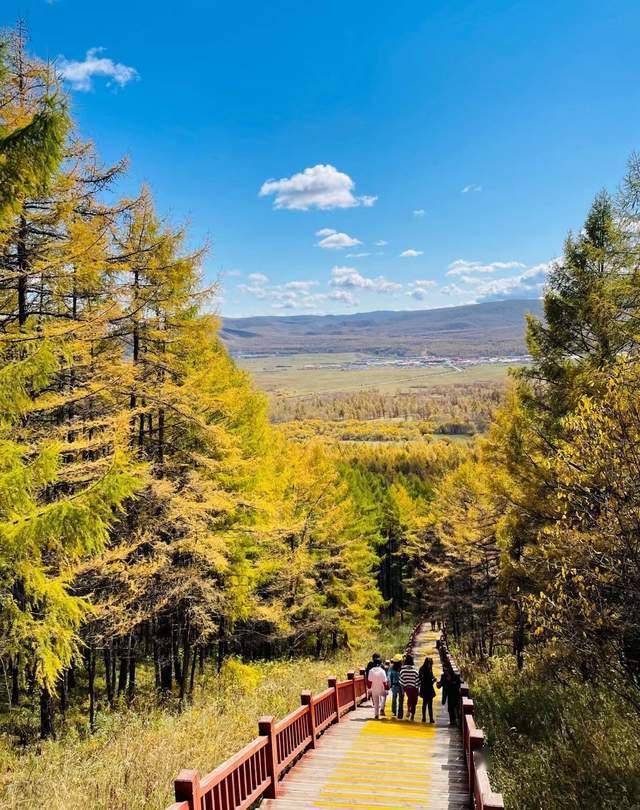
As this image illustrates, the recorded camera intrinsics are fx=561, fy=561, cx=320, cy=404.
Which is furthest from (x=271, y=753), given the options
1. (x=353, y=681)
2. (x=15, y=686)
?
(x=15, y=686)

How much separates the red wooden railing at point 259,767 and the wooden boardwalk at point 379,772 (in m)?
0.26

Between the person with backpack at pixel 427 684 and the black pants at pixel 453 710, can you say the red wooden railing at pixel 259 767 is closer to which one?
the person with backpack at pixel 427 684

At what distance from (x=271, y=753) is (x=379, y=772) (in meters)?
2.17

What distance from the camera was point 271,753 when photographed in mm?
7707

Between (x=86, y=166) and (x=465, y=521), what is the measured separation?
91.5 ft

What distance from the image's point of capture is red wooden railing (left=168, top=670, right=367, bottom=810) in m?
5.27

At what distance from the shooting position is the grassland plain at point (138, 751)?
7.33m

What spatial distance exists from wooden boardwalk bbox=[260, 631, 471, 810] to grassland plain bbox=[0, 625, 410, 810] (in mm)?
1535

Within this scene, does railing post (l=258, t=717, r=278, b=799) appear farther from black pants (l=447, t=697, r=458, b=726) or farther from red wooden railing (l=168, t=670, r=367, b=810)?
black pants (l=447, t=697, r=458, b=726)

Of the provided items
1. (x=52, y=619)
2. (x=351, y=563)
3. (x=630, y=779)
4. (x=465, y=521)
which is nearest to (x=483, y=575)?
(x=465, y=521)

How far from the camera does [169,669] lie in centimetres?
1745

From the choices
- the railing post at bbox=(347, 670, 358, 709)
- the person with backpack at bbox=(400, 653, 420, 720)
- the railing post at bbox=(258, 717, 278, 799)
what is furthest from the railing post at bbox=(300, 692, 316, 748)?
the railing post at bbox=(347, 670, 358, 709)

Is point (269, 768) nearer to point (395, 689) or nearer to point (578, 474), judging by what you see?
point (578, 474)

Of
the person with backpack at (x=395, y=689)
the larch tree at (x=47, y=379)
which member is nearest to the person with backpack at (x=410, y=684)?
the person with backpack at (x=395, y=689)
